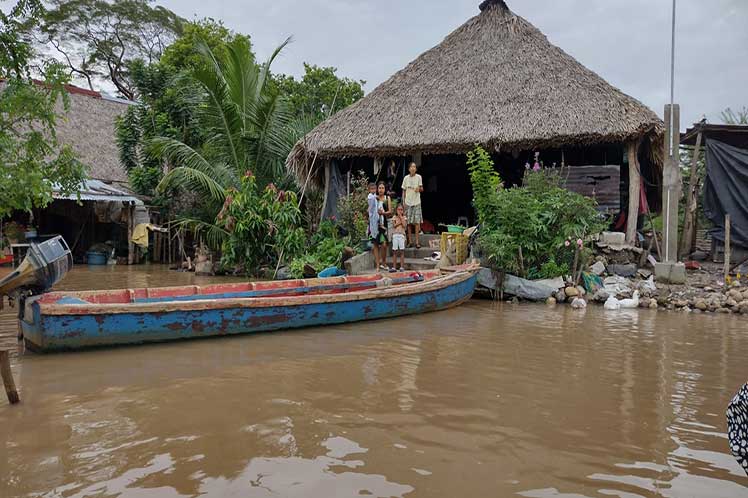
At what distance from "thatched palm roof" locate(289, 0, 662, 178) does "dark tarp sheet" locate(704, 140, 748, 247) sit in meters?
1.30

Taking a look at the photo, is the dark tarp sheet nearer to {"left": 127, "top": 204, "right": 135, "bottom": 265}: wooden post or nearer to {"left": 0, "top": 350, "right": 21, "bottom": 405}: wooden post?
{"left": 0, "top": 350, "right": 21, "bottom": 405}: wooden post

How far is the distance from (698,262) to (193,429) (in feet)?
34.0

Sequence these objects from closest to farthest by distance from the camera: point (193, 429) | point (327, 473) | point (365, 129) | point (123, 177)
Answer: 1. point (327, 473)
2. point (193, 429)
3. point (365, 129)
4. point (123, 177)

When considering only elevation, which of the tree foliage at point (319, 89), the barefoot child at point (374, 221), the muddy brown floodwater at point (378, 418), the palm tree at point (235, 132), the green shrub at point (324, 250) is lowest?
the muddy brown floodwater at point (378, 418)

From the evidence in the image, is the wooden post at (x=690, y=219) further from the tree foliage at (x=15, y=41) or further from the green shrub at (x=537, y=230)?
the tree foliage at (x=15, y=41)

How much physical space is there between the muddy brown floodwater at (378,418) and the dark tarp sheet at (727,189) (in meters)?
5.05

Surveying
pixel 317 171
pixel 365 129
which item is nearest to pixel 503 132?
pixel 365 129

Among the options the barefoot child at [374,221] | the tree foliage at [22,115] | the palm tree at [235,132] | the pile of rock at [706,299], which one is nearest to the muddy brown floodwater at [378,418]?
the tree foliage at [22,115]

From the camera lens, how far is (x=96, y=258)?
1470 cm

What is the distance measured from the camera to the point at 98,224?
16422mm

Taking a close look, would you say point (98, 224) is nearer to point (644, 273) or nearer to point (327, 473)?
point (644, 273)

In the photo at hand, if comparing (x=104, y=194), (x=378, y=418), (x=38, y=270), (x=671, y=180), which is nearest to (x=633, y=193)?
(x=671, y=180)

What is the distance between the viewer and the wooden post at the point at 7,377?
329 centimetres

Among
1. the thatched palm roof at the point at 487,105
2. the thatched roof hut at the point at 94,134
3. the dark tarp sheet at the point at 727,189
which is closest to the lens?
the dark tarp sheet at the point at 727,189
